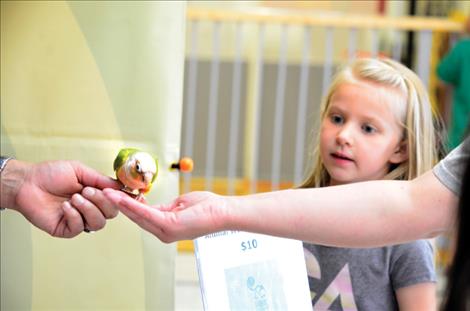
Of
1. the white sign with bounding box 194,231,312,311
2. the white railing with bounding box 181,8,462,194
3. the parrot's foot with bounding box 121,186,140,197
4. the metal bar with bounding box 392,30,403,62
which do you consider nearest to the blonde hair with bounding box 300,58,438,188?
the white sign with bounding box 194,231,312,311

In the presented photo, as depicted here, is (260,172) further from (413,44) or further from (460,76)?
(460,76)

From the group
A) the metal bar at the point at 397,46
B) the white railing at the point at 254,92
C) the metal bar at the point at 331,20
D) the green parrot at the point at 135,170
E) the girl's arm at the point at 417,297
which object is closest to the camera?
the green parrot at the point at 135,170

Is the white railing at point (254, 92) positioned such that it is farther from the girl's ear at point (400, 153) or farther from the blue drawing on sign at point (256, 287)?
the blue drawing on sign at point (256, 287)

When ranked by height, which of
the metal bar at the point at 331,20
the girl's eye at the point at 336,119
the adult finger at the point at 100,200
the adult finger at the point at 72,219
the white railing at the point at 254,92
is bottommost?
the white railing at the point at 254,92

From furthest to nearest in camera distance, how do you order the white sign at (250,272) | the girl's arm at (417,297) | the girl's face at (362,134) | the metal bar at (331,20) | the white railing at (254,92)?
1. the white railing at (254,92)
2. the metal bar at (331,20)
3. the girl's face at (362,134)
4. the girl's arm at (417,297)
5. the white sign at (250,272)

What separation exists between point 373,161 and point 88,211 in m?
0.63

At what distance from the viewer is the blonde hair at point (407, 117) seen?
1760 mm

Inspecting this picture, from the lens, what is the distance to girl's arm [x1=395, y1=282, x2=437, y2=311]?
162cm

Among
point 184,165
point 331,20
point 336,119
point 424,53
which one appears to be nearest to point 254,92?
point 331,20

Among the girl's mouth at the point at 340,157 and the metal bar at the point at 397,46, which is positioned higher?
the girl's mouth at the point at 340,157

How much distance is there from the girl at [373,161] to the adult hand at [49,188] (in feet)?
1.66

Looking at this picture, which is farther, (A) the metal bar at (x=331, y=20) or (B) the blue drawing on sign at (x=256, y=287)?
(A) the metal bar at (x=331, y=20)

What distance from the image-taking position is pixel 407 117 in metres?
1.77

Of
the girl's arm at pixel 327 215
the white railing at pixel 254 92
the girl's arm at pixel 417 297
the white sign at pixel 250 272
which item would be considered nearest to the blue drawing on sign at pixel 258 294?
the white sign at pixel 250 272
